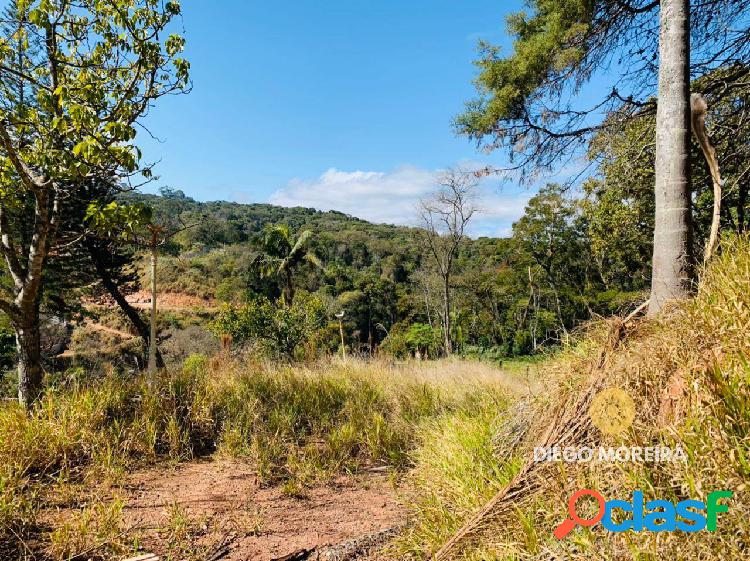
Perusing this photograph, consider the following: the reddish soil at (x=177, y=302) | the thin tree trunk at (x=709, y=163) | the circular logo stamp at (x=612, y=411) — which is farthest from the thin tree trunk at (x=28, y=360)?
the reddish soil at (x=177, y=302)

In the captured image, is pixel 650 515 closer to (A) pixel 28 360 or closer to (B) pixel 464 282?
(A) pixel 28 360

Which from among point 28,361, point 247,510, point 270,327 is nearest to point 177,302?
point 270,327

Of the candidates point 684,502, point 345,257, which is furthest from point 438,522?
point 345,257

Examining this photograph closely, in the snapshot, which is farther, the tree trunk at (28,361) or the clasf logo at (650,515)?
the tree trunk at (28,361)

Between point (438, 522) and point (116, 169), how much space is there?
374 centimetres

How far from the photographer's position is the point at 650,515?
1464 millimetres

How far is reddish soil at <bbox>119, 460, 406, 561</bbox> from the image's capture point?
278 cm

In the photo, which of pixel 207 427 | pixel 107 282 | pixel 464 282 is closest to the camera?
pixel 207 427

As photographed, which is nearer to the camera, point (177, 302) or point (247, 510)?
point (247, 510)

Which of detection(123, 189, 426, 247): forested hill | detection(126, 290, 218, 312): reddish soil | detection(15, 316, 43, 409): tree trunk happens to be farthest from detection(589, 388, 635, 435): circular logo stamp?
detection(126, 290, 218, 312): reddish soil

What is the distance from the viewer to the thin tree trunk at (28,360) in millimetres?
3943

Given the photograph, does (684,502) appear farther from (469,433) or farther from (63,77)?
(63,77)

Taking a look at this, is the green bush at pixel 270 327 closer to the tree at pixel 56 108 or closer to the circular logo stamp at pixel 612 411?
the tree at pixel 56 108

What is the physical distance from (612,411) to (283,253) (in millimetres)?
25603
